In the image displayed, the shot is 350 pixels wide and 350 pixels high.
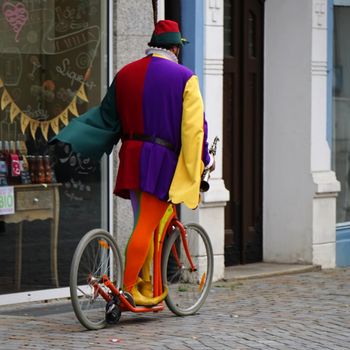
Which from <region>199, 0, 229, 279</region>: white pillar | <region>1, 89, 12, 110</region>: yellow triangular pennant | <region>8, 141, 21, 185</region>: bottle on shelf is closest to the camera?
<region>1, 89, 12, 110</region>: yellow triangular pennant

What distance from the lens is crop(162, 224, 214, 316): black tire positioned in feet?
30.1

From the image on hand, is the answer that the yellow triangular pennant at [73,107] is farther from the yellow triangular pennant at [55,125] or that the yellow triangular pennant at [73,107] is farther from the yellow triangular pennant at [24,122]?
the yellow triangular pennant at [24,122]

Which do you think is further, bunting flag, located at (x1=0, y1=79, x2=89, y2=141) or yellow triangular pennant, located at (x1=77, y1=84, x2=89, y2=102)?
yellow triangular pennant, located at (x1=77, y1=84, x2=89, y2=102)

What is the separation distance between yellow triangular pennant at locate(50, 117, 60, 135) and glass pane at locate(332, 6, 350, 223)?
406 centimetres

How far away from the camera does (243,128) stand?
12.6m

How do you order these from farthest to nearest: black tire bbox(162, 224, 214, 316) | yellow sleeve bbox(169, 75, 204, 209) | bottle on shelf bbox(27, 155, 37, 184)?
1. bottle on shelf bbox(27, 155, 37, 184)
2. black tire bbox(162, 224, 214, 316)
3. yellow sleeve bbox(169, 75, 204, 209)

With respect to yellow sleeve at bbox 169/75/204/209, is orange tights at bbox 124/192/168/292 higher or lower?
lower

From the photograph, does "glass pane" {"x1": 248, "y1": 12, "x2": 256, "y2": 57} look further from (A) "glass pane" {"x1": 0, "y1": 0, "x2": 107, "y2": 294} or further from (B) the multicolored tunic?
(B) the multicolored tunic

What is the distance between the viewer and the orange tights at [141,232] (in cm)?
878

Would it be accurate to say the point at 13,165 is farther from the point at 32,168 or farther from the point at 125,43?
the point at 125,43

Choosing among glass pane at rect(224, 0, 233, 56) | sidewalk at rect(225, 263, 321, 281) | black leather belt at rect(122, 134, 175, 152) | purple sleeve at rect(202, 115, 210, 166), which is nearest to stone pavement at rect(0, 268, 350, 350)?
sidewalk at rect(225, 263, 321, 281)

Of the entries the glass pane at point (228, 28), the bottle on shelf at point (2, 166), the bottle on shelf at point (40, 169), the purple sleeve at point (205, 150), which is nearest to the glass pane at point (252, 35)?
the glass pane at point (228, 28)

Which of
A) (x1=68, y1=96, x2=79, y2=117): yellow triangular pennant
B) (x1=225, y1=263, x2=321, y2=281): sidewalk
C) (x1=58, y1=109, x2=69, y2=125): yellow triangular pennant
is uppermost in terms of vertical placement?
(x1=68, y1=96, x2=79, y2=117): yellow triangular pennant

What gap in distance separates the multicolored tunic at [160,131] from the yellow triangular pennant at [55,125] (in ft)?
4.42
